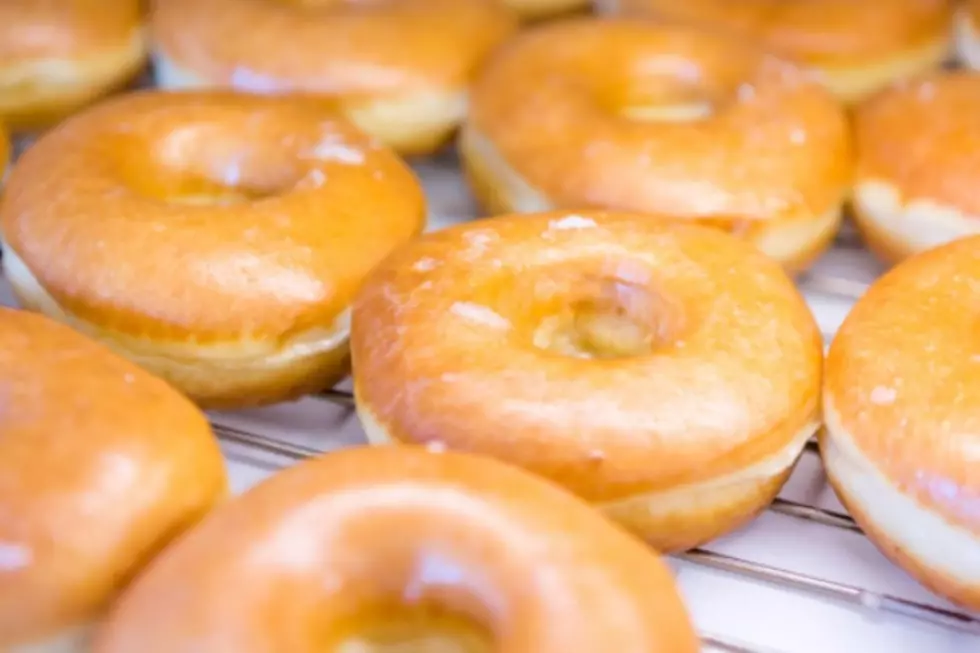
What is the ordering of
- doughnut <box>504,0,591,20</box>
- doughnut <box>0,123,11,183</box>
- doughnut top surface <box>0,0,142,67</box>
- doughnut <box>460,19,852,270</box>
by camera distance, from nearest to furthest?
doughnut <box>460,19,852,270</box>, doughnut <box>0,123,11,183</box>, doughnut top surface <box>0,0,142,67</box>, doughnut <box>504,0,591,20</box>

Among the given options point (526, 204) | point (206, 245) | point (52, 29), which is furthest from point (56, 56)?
point (526, 204)

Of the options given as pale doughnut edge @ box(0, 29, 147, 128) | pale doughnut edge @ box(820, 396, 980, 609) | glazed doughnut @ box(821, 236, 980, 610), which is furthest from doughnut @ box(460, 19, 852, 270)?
pale doughnut edge @ box(0, 29, 147, 128)

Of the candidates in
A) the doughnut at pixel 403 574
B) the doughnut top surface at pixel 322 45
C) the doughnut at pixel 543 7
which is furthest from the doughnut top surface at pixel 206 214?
the doughnut at pixel 543 7

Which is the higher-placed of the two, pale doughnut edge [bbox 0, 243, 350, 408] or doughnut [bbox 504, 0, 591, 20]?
doughnut [bbox 504, 0, 591, 20]

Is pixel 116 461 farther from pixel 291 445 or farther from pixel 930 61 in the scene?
pixel 930 61

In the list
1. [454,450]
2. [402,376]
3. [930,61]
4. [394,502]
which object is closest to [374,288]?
[402,376]

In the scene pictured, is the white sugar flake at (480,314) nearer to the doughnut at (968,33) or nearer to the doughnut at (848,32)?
the doughnut at (848,32)

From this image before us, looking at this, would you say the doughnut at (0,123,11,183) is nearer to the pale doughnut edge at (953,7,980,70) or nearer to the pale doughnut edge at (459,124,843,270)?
the pale doughnut edge at (459,124,843,270)

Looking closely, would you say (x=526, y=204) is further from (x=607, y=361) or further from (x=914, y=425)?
(x=914, y=425)
